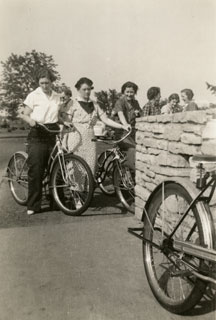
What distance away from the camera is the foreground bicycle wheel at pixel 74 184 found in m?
5.89

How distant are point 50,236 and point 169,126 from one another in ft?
5.96

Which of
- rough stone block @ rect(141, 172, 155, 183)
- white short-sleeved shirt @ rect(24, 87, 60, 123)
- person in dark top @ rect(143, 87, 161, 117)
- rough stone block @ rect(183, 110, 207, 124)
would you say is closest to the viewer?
rough stone block @ rect(183, 110, 207, 124)

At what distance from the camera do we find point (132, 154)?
6402mm

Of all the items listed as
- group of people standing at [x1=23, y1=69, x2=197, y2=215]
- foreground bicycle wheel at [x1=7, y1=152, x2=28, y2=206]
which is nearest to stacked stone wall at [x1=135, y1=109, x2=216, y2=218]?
group of people standing at [x1=23, y1=69, x2=197, y2=215]

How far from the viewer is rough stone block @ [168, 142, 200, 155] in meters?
4.29

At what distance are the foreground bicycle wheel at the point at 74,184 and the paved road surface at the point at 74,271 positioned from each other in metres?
0.19

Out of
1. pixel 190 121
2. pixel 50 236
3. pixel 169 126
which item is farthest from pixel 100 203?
pixel 190 121

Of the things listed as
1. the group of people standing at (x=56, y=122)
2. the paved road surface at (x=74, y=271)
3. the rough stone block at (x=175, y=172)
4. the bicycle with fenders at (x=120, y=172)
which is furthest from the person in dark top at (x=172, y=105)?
the rough stone block at (x=175, y=172)

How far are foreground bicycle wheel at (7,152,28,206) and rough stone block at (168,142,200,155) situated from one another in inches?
110

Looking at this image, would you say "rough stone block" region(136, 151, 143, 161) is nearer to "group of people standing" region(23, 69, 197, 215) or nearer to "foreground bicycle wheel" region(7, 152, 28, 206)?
"group of people standing" region(23, 69, 197, 215)

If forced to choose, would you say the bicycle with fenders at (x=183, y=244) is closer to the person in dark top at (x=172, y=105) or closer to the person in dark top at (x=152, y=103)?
the person in dark top at (x=152, y=103)

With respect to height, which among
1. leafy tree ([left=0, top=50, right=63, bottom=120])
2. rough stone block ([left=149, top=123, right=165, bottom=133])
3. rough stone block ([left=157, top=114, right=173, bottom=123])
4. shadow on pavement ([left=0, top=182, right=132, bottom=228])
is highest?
leafy tree ([left=0, top=50, right=63, bottom=120])

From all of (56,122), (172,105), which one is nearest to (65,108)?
(56,122)

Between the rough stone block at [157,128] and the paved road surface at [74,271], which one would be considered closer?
the paved road surface at [74,271]
